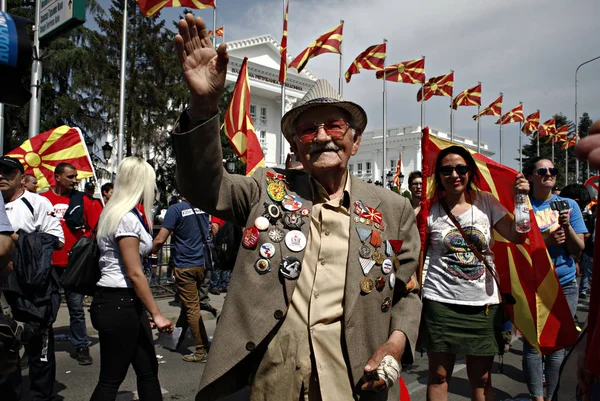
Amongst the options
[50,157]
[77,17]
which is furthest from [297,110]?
[50,157]

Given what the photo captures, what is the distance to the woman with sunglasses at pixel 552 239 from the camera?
406 centimetres

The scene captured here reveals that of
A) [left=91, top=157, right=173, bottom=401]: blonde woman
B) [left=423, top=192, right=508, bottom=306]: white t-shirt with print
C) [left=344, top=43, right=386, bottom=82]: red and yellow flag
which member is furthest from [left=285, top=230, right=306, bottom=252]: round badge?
[left=344, top=43, right=386, bottom=82]: red and yellow flag

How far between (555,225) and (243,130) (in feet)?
18.2

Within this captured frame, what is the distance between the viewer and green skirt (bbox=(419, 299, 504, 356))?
3.43m

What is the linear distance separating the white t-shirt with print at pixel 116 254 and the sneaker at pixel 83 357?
8.98 ft

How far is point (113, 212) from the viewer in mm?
3393

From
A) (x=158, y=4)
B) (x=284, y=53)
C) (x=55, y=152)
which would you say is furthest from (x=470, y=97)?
(x=55, y=152)

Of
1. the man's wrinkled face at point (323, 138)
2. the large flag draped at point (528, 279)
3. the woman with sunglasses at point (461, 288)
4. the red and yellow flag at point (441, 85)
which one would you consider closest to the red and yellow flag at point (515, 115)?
the red and yellow flag at point (441, 85)

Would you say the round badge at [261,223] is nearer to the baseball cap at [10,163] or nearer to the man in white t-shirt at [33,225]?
the man in white t-shirt at [33,225]

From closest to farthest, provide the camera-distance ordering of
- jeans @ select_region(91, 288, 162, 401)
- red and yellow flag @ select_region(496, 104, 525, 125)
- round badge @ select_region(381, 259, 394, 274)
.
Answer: round badge @ select_region(381, 259, 394, 274) → jeans @ select_region(91, 288, 162, 401) → red and yellow flag @ select_region(496, 104, 525, 125)

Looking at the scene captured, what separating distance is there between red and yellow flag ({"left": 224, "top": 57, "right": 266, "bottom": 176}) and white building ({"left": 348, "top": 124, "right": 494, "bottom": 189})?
5490 centimetres

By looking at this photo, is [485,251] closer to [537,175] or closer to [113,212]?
[537,175]

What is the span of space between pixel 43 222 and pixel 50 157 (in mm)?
3796

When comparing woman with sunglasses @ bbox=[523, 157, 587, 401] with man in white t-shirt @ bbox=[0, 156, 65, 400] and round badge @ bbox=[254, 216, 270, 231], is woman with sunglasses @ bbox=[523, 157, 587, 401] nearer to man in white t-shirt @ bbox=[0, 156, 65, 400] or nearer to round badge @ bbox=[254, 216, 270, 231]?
round badge @ bbox=[254, 216, 270, 231]
